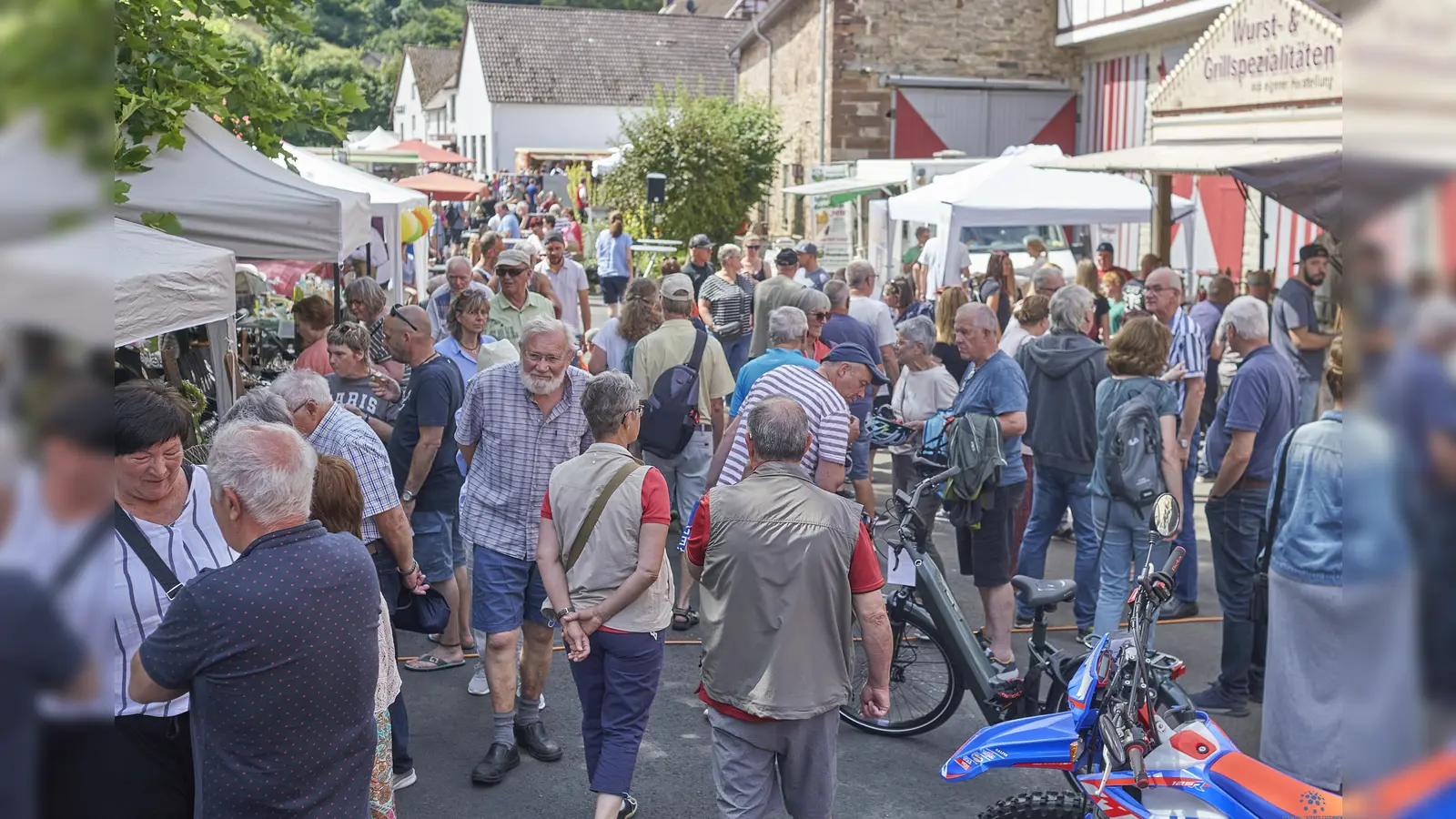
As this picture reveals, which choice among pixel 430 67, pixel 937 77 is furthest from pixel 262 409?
pixel 430 67

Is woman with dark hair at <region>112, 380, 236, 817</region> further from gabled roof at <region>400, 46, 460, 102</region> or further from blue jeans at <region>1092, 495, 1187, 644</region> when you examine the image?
gabled roof at <region>400, 46, 460, 102</region>

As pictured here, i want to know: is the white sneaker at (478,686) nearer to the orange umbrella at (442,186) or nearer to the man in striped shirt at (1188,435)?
the man in striped shirt at (1188,435)

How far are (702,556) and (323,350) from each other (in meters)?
3.73

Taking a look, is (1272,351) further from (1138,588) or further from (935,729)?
(1138,588)

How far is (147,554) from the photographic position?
9.61ft

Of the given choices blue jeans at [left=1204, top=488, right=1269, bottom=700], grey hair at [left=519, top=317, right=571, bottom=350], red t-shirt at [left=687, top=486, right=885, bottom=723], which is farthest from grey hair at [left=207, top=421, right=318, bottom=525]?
blue jeans at [left=1204, top=488, right=1269, bottom=700]

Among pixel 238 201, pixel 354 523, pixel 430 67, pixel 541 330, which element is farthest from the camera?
pixel 430 67

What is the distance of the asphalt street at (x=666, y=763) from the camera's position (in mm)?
4586

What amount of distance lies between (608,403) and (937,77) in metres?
22.0

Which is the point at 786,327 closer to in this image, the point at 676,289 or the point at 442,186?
the point at 676,289

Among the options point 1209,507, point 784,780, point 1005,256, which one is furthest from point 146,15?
point 1005,256

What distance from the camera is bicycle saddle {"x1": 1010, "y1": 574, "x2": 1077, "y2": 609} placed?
423 centimetres

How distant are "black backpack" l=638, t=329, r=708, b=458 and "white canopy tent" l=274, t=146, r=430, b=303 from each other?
3.72 m

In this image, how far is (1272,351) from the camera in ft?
18.2
